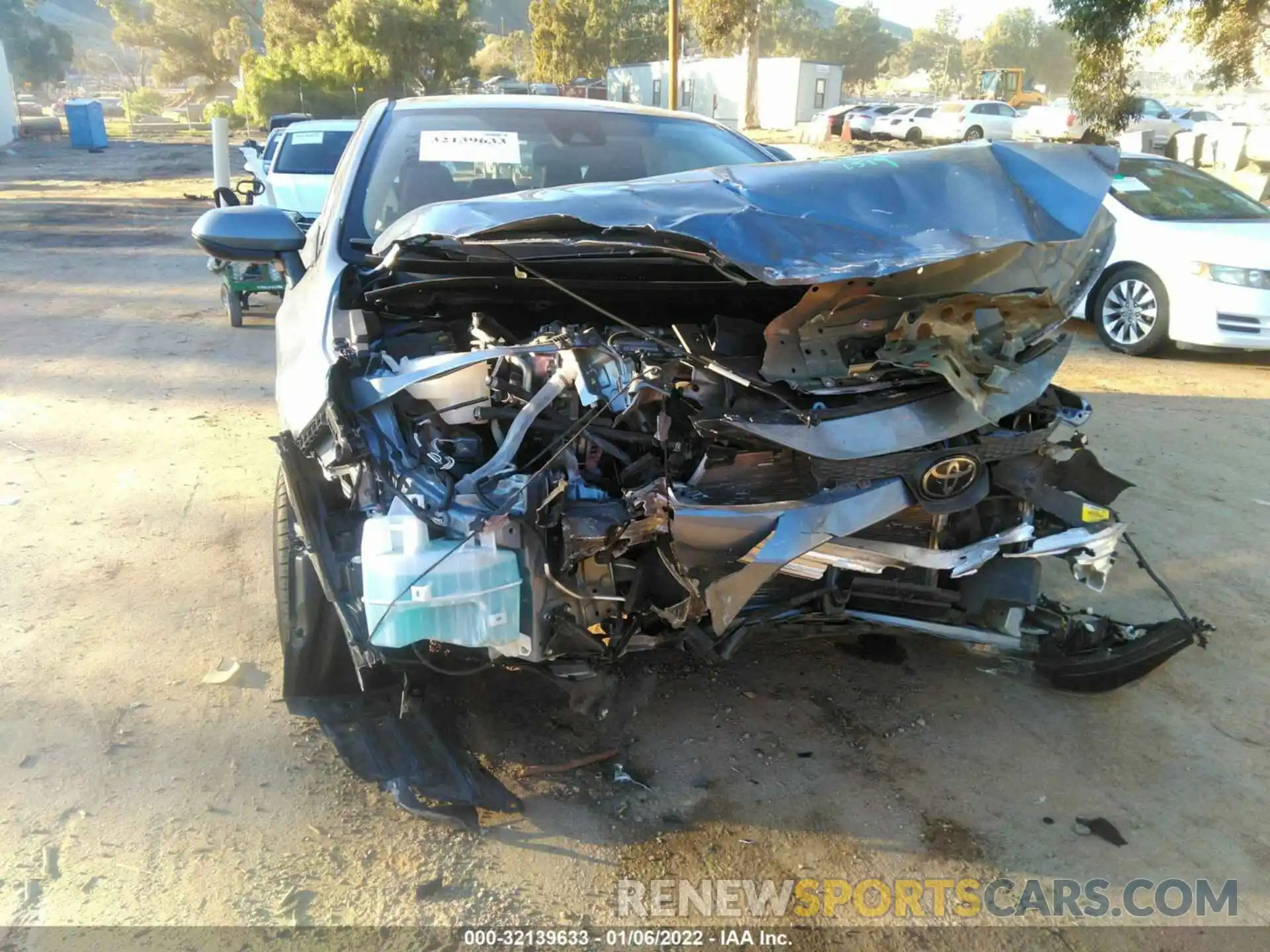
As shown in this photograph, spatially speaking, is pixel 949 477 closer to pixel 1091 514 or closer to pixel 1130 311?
pixel 1091 514

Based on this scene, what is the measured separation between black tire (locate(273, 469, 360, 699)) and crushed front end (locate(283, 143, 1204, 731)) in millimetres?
142

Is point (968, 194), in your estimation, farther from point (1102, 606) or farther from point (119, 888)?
point (119, 888)

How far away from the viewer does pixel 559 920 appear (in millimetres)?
2199

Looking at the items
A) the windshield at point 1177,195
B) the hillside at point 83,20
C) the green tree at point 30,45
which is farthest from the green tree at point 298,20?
the hillside at point 83,20

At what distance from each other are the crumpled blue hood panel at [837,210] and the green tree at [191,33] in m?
61.3

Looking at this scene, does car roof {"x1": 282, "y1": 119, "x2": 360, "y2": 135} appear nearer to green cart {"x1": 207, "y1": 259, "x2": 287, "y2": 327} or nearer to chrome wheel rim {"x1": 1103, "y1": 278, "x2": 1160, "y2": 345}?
green cart {"x1": 207, "y1": 259, "x2": 287, "y2": 327}

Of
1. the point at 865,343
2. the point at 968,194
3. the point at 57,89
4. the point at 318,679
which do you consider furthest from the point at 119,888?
the point at 57,89

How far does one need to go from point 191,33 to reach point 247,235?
64.4 m

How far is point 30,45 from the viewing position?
196 ft

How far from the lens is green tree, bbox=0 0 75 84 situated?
57.4m

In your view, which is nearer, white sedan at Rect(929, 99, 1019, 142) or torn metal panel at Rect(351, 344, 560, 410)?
torn metal panel at Rect(351, 344, 560, 410)

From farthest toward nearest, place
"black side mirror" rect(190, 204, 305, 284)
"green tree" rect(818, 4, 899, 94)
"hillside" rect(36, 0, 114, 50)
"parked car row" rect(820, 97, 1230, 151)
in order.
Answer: "hillside" rect(36, 0, 114, 50)
"green tree" rect(818, 4, 899, 94)
"parked car row" rect(820, 97, 1230, 151)
"black side mirror" rect(190, 204, 305, 284)

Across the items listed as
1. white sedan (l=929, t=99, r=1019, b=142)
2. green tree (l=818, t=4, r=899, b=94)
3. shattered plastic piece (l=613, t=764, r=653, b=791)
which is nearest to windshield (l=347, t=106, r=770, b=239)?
shattered plastic piece (l=613, t=764, r=653, b=791)

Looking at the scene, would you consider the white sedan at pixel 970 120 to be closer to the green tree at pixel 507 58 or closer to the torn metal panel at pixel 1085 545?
the torn metal panel at pixel 1085 545
